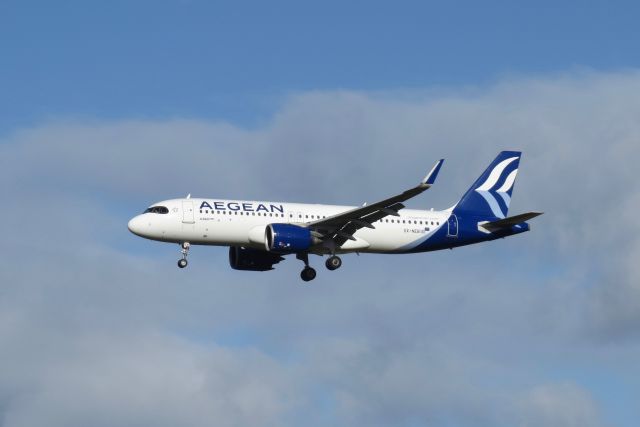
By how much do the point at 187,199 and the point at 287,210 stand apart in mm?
5571

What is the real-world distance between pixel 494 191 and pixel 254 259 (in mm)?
15314

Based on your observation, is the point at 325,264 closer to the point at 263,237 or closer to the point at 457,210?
the point at 263,237

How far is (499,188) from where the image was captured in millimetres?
80500

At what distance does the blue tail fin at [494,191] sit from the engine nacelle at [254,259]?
11108mm

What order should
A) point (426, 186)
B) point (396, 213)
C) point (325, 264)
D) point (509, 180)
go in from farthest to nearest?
point (509, 180), point (325, 264), point (396, 213), point (426, 186)

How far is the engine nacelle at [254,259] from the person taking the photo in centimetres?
7662

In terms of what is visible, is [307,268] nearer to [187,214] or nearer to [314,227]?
[314,227]

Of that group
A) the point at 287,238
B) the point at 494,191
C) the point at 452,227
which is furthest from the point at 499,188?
the point at 287,238

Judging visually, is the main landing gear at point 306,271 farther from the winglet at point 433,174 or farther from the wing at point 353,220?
the winglet at point 433,174

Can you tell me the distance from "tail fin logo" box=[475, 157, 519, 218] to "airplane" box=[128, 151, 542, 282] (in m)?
0.15

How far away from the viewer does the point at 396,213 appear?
2717 inches

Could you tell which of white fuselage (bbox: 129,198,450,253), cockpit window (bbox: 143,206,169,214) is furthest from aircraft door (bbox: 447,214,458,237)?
cockpit window (bbox: 143,206,169,214)

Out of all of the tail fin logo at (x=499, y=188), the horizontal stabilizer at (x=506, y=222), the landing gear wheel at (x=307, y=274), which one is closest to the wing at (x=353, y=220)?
the landing gear wheel at (x=307, y=274)

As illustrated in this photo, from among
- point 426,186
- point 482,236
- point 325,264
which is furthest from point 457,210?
point 426,186
